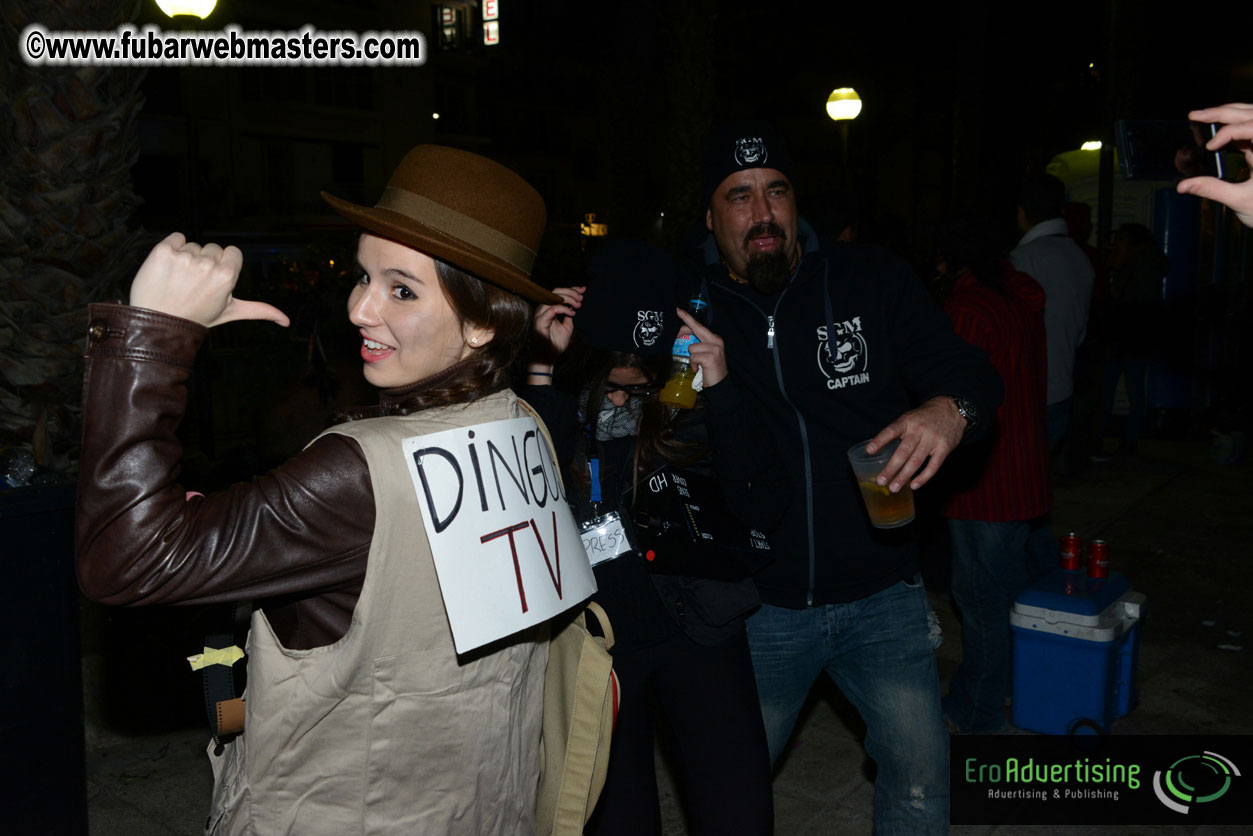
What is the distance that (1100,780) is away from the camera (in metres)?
4.05

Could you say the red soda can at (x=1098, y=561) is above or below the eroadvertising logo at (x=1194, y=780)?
above

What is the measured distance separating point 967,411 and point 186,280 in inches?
77.5

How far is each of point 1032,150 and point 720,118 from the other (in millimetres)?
11748

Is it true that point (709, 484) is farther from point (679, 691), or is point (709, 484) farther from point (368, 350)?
point (368, 350)

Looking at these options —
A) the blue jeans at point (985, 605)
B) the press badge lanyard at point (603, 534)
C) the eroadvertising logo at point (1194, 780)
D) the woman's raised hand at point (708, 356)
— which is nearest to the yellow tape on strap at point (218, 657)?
the press badge lanyard at point (603, 534)

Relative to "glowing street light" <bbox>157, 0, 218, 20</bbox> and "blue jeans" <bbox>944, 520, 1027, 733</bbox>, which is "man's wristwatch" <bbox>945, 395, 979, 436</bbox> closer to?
"blue jeans" <bbox>944, 520, 1027, 733</bbox>

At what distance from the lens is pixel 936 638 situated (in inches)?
118

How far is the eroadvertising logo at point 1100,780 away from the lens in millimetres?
3840

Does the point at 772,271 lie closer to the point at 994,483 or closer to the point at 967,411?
the point at 967,411

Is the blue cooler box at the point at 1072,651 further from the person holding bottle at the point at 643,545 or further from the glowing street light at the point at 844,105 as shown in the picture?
the glowing street light at the point at 844,105

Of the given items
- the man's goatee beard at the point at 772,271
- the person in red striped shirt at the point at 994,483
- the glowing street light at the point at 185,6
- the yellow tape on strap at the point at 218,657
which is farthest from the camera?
the glowing street light at the point at 185,6

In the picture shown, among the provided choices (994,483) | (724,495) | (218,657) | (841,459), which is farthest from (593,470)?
(994,483)

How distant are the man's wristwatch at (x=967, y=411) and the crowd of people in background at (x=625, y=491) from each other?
0.01 meters

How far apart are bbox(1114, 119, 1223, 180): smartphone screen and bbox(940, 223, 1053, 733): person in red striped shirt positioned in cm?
232
